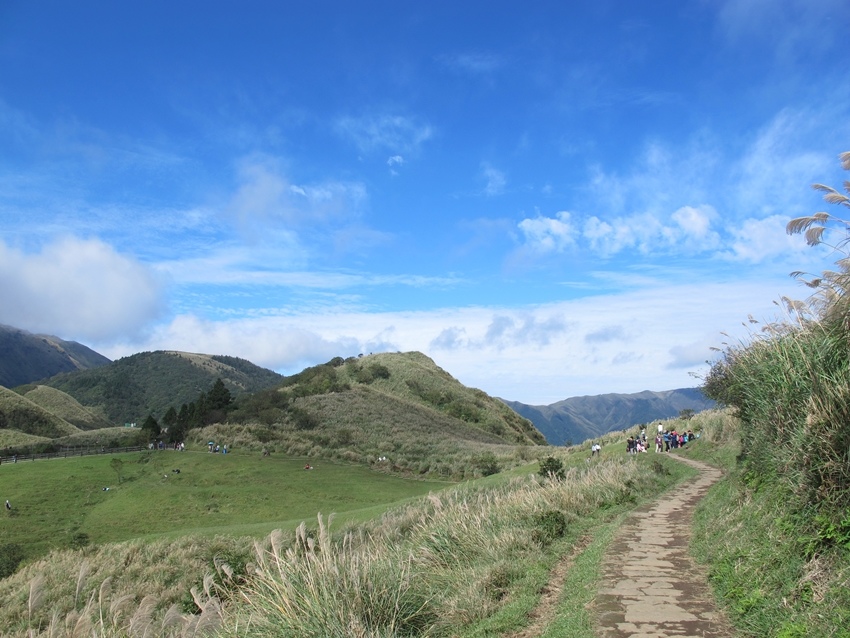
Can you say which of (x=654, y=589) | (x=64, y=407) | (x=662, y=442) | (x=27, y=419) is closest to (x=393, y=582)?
(x=654, y=589)

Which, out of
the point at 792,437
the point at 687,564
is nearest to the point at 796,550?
the point at 792,437

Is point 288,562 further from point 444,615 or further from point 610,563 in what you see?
point 610,563

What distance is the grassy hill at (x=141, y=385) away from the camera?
490 feet

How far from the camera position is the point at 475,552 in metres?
10.2

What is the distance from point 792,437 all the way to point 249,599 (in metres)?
6.93

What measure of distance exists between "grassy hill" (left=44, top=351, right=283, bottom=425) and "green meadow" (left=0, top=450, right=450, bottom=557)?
365 feet

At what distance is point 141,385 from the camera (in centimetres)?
16725

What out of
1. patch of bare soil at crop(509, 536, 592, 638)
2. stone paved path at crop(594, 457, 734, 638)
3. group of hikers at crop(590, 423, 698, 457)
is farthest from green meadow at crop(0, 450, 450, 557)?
patch of bare soil at crop(509, 536, 592, 638)

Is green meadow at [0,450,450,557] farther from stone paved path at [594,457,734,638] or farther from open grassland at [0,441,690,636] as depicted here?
stone paved path at [594,457,734,638]

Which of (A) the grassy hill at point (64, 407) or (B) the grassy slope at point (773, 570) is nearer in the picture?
(B) the grassy slope at point (773, 570)

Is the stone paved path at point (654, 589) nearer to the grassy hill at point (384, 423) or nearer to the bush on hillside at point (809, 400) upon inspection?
the bush on hillside at point (809, 400)

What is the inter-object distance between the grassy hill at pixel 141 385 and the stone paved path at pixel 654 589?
14899cm

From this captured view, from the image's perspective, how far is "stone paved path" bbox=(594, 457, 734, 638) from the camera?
5812 mm

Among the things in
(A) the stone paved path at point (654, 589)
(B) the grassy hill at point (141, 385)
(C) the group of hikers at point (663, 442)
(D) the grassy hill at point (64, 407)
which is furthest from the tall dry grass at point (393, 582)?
(B) the grassy hill at point (141, 385)
